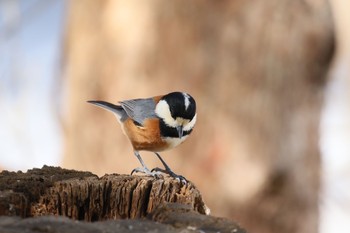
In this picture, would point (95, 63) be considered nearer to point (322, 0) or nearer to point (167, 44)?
point (167, 44)

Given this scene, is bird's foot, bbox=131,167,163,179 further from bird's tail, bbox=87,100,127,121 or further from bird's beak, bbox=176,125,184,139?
bird's tail, bbox=87,100,127,121

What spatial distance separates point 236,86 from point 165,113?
2.57 meters

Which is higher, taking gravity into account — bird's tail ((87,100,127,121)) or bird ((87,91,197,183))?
bird's tail ((87,100,127,121))

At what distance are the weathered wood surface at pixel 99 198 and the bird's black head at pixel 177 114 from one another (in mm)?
698

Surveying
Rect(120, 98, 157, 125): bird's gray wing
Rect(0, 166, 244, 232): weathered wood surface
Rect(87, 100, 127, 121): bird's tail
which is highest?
Rect(87, 100, 127, 121): bird's tail

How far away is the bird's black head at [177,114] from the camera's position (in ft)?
9.20

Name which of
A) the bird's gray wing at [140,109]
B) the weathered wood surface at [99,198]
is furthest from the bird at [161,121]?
the weathered wood surface at [99,198]

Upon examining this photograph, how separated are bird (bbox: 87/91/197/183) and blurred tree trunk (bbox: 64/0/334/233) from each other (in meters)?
2.17

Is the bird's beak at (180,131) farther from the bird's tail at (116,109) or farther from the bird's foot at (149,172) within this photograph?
the bird's tail at (116,109)

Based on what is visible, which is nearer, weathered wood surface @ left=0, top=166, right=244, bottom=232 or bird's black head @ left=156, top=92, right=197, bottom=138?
weathered wood surface @ left=0, top=166, right=244, bottom=232

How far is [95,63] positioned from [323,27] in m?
1.66

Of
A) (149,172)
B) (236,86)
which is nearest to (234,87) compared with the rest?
(236,86)

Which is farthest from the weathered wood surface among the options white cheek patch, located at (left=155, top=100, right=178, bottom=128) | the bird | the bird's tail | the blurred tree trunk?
the blurred tree trunk

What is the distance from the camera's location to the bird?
9.23 ft
